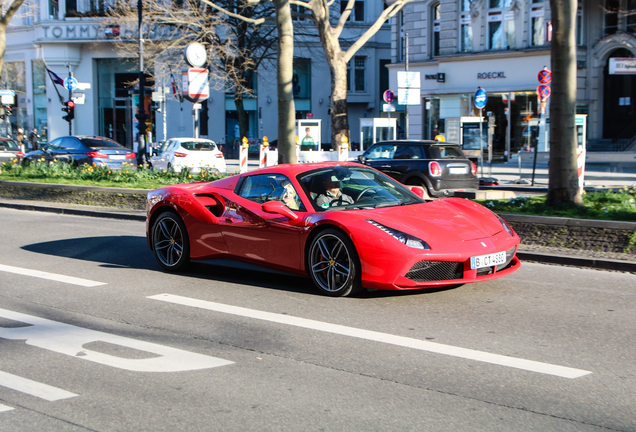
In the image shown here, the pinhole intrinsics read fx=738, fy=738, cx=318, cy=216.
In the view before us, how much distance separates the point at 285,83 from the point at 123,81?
4072 cm

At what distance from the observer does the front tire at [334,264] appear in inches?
268

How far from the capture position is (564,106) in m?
10.8

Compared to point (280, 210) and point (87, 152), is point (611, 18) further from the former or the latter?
point (280, 210)

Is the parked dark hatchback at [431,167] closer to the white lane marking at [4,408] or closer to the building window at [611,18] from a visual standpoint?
the white lane marking at [4,408]

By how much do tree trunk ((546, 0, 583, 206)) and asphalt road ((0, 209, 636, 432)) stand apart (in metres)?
2.77

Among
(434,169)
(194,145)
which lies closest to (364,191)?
(434,169)

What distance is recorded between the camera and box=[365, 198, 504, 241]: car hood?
6.72 meters

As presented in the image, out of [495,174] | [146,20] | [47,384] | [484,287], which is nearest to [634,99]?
[495,174]

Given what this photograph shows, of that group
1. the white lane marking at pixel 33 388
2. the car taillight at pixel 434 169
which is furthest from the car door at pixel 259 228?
the car taillight at pixel 434 169

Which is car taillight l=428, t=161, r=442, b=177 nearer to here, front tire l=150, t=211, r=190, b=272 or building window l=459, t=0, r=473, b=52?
front tire l=150, t=211, r=190, b=272

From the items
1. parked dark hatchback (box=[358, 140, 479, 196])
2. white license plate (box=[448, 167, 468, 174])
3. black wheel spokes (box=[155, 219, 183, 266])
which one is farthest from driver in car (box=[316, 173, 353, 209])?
white license plate (box=[448, 167, 468, 174])

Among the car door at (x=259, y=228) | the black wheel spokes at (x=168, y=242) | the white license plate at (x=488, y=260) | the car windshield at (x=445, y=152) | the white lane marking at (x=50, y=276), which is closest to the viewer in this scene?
the white license plate at (x=488, y=260)

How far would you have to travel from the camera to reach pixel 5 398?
442cm

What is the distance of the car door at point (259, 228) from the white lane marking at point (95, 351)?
2089 millimetres
